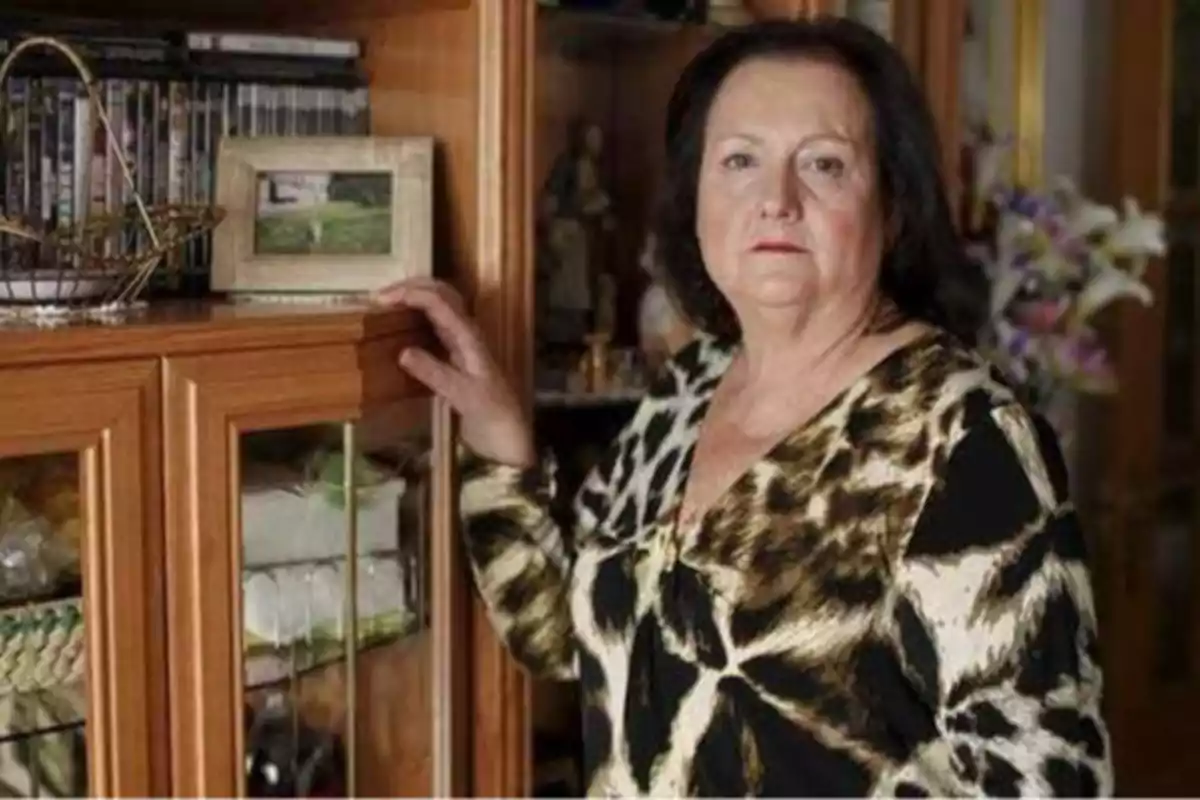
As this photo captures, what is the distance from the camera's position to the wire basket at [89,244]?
132 cm

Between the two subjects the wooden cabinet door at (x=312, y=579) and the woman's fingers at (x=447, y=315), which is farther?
the woman's fingers at (x=447, y=315)

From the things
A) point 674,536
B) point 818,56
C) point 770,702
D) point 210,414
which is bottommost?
point 770,702

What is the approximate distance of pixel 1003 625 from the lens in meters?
1.30

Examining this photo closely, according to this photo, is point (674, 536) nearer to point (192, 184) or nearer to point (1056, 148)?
point (192, 184)

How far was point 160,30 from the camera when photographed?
1.53 meters

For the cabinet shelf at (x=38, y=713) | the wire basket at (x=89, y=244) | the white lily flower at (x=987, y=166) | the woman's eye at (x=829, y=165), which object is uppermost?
the white lily flower at (x=987, y=166)

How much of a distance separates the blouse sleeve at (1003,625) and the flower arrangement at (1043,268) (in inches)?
37.2

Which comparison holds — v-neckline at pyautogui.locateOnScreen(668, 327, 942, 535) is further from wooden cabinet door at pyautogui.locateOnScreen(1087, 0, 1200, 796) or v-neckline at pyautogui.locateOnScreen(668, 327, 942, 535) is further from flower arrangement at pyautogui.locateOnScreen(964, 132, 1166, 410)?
wooden cabinet door at pyautogui.locateOnScreen(1087, 0, 1200, 796)

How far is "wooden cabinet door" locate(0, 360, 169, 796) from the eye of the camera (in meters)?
1.25

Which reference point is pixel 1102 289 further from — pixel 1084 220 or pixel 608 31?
pixel 608 31

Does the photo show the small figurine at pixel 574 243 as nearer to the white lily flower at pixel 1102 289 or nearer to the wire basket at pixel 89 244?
the wire basket at pixel 89 244

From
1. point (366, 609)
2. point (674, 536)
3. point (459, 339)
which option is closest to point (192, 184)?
point (459, 339)

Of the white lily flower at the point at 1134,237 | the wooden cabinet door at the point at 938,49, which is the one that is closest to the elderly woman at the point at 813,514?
the wooden cabinet door at the point at 938,49

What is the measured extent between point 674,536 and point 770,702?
0.57 ft
